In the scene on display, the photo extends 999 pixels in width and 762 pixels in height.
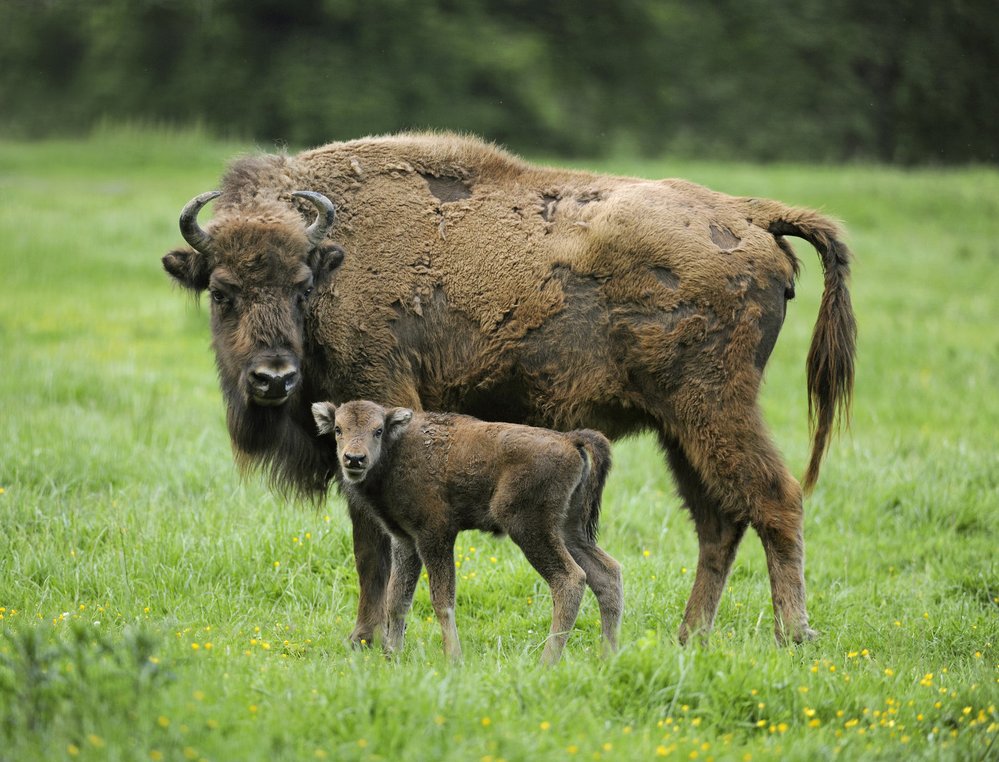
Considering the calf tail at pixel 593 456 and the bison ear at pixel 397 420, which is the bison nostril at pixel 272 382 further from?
the calf tail at pixel 593 456

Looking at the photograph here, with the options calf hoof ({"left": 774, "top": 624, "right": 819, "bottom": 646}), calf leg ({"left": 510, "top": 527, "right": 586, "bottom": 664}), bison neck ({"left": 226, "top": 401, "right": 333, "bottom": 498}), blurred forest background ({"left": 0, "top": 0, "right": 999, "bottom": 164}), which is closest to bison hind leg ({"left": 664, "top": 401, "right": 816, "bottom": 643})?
calf hoof ({"left": 774, "top": 624, "right": 819, "bottom": 646})

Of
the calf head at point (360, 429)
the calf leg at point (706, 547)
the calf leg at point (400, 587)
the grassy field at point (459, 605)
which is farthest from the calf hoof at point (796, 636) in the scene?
the calf head at point (360, 429)

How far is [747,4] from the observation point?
4084 centimetres

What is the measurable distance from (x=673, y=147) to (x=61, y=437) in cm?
3179

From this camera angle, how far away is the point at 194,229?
5816 millimetres

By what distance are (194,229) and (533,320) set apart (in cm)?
179

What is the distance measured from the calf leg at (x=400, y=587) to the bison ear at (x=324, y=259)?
4.68 feet

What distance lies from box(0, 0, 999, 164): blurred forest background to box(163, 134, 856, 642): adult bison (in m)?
26.4

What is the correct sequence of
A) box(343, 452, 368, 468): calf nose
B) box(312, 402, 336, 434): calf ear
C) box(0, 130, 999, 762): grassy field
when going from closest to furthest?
box(0, 130, 999, 762): grassy field → box(343, 452, 368, 468): calf nose → box(312, 402, 336, 434): calf ear

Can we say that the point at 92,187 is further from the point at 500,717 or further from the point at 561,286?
the point at 500,717

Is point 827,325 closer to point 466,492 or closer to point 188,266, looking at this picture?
point 466,492

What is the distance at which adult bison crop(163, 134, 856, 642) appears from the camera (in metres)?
5.83

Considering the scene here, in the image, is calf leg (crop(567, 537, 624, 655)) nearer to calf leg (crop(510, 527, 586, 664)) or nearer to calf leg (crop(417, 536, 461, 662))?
calf leg (crop(510, 527, 586, 664))

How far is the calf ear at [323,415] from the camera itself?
550 cm
